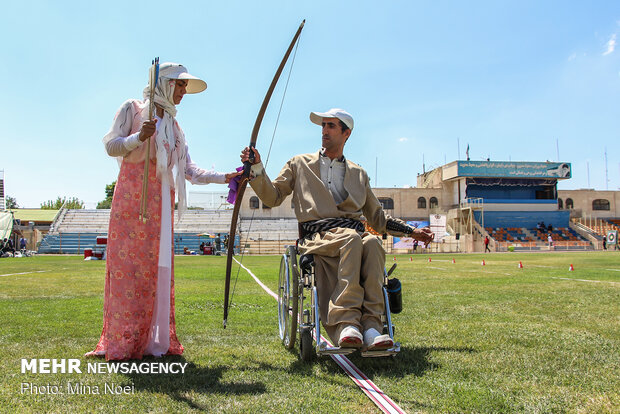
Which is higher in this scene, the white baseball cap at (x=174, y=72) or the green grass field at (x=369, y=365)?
the white baseball cap at (x=174, y=72)

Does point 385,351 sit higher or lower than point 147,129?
lower

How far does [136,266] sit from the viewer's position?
3.37 m

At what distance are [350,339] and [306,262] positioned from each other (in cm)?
67

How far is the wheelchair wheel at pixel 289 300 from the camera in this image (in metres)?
3.36

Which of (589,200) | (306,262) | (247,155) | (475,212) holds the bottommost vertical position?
(306,262)

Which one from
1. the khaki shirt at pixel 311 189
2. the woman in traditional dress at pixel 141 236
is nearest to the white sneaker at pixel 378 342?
the khaki shirt at pixel 311 189

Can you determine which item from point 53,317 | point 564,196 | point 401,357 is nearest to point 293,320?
point 401,357

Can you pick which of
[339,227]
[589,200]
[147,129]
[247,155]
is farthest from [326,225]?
[589,200]

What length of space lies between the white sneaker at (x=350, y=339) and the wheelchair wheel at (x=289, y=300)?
1.62 ft

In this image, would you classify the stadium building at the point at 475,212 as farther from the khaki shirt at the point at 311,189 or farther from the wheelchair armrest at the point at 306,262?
the wheelchair armrest at the point at 306,262

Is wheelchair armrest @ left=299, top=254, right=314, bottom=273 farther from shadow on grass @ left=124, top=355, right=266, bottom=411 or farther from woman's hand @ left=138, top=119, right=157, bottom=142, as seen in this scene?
woman's hand @ left=138, top=119, right=157, bottom=142

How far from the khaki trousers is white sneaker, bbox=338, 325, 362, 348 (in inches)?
4.7

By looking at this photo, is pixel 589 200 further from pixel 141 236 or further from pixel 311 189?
pixel 141 236

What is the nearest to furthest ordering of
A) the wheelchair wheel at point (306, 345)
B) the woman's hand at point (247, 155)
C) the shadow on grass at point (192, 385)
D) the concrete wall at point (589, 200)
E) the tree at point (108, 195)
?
the shadow on grass at point (192, 385) < the wheelchair wheel at point (306, 345) < the woman's hand at point (247, 155) < the concrete wall at point (589, 200) < the tree at point (108, 195)
